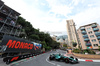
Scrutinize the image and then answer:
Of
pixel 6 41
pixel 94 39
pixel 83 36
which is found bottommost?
pixel 6 41

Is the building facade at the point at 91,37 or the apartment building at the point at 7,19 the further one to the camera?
the building facade at the point at 91,37

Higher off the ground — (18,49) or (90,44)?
(90,44)

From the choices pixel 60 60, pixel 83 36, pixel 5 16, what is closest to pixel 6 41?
pixel 60 60

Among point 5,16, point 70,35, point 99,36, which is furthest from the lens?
point 70,35

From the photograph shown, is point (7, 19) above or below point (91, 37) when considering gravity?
above

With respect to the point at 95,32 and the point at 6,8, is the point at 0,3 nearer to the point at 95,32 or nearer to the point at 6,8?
the point at 6,8

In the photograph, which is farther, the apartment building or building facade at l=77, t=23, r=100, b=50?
building facade at l=77, t=23, r=100, b=50

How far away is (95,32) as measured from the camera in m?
30.0

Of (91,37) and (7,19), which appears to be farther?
(91,37)

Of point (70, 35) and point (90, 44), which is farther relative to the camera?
point (70, 35)

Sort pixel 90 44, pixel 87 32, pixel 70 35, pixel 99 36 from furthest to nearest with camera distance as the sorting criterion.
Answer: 1. pixel 70 35
2. pixel 87 32
3. pixel 90 44
4. pixel 99 36

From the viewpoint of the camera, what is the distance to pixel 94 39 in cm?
2969

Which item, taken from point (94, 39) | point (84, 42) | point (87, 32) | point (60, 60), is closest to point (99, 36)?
point (94, 39)

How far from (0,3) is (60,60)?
27188mm
